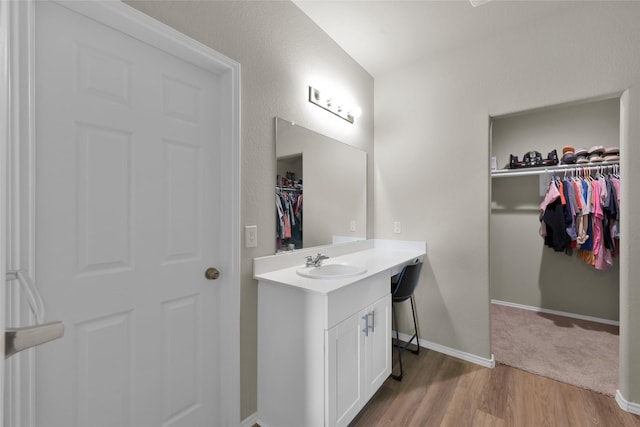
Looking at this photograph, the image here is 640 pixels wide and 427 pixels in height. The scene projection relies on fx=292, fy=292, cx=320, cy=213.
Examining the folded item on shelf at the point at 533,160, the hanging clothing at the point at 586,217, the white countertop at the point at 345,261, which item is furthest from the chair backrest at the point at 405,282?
the folded item on shelf at the point at 533,160

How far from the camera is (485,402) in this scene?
1.87 m

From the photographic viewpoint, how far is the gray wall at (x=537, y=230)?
3.07 meters

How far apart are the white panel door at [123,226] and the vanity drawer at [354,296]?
649 millimetres

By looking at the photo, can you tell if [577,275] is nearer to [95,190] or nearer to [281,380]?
[281,380]

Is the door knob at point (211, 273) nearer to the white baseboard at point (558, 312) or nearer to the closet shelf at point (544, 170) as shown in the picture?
the closet shelf at point (544, 170)

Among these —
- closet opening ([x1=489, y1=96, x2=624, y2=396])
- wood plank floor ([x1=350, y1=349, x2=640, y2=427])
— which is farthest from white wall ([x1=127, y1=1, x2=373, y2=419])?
closet opening ([x1=489, y1=96, x2=624, y2=396])

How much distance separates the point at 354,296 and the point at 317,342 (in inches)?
13.0

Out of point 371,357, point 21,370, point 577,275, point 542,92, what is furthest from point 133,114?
point 577,275

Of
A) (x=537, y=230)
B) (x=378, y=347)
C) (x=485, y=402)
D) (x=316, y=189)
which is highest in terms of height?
(x=316, y=189)

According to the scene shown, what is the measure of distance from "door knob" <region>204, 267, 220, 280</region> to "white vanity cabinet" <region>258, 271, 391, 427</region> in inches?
10.1

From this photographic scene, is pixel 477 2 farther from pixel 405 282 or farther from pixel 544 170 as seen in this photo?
pixel 544 170

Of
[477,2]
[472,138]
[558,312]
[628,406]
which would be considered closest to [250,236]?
[472,138]

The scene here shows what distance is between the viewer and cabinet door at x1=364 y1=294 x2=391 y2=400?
1768mm

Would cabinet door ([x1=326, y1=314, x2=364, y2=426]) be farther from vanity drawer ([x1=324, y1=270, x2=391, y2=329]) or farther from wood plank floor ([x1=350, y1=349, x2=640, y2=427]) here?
wood plank floor ([x1=350, y1=349, x2=640, y2=427])
